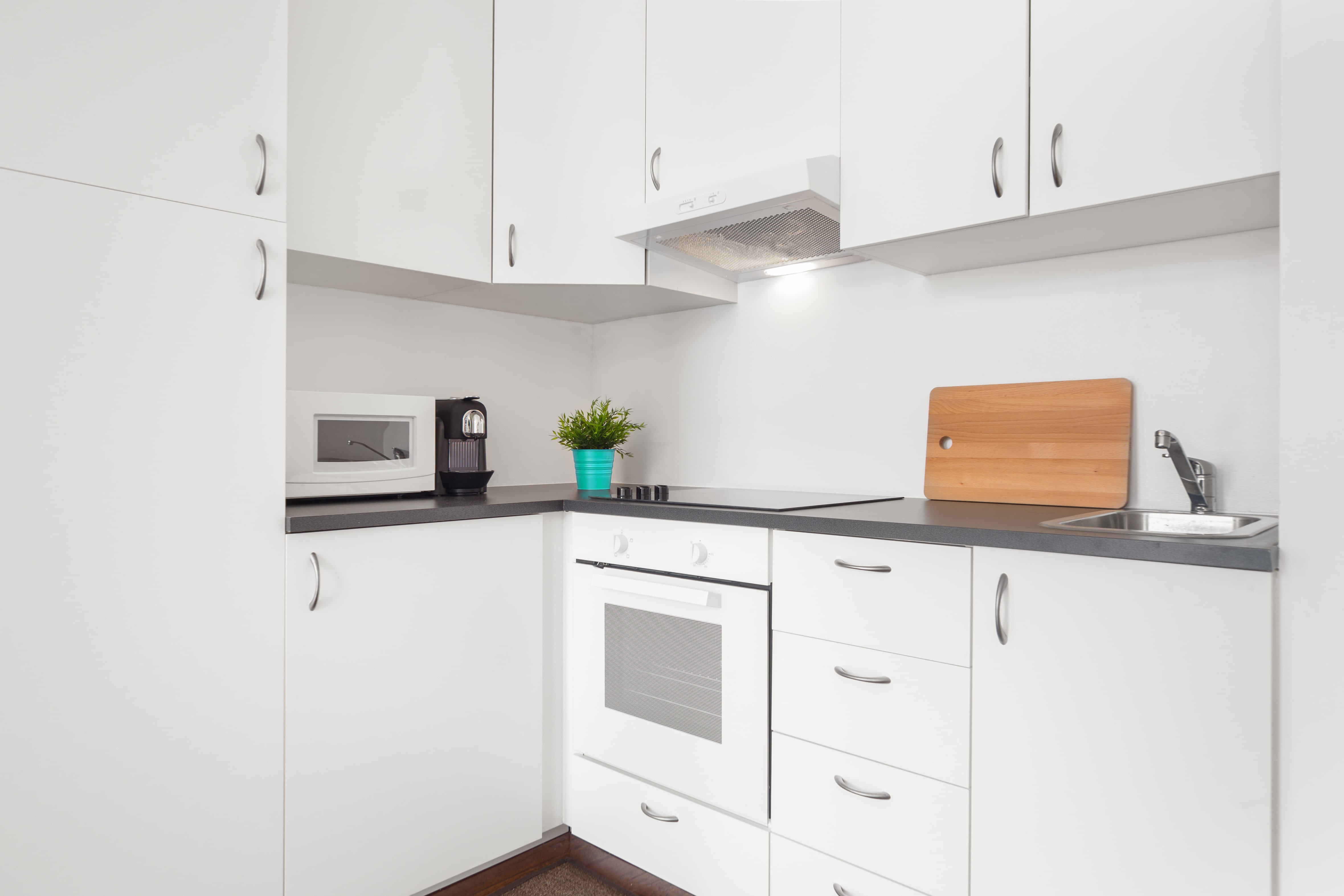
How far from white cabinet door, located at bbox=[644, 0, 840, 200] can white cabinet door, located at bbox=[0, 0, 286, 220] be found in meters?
0.99

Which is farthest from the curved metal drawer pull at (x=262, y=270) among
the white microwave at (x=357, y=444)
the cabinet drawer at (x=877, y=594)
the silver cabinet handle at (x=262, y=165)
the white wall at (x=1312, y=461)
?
the white wall at (x=1312, y=461)

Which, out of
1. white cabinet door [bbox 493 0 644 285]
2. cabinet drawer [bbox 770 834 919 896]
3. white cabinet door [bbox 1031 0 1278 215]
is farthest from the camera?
white cabinet door [bbox 493 0 644 285]

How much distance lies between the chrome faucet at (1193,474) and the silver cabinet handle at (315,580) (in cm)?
178

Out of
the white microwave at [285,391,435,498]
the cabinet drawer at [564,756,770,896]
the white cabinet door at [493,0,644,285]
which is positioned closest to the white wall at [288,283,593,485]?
the white microwave at [285,391,435,498]

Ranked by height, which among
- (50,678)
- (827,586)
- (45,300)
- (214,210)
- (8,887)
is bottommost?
(8,887)

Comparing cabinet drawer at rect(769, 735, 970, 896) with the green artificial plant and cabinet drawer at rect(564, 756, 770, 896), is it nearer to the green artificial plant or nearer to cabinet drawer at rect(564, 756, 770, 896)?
cabinet drawer at rect(564, 756, 770, 896)

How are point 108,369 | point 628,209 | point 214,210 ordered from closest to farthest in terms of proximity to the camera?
point 108,369, point 214,210, point 628,209

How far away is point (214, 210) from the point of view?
1.46 meters

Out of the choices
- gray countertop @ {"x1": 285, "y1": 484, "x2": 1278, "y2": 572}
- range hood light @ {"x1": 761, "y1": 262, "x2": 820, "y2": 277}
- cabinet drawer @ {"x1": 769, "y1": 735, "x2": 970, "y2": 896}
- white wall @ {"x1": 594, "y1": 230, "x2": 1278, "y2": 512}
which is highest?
range hood light @ {"x1": 761, "y1": 262, "x2": 820, "y2": 277}

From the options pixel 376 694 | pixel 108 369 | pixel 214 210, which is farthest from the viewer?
pixel 376 694

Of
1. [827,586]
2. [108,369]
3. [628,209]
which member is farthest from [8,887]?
[628,209]

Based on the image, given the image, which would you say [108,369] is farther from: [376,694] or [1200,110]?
[1200,110]

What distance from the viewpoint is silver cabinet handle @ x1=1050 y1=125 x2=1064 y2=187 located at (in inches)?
56.0

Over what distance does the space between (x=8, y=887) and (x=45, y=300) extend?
100 cm
